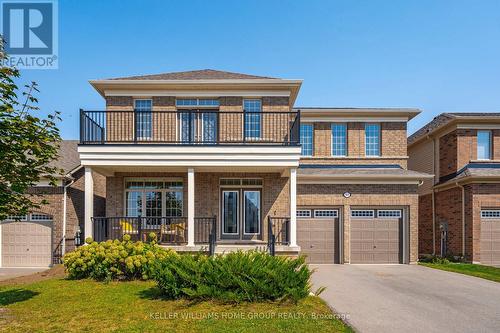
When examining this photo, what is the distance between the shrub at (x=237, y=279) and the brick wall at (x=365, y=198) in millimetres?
8031

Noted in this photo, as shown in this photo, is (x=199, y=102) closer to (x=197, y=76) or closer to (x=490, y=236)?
(x=197, y=76)

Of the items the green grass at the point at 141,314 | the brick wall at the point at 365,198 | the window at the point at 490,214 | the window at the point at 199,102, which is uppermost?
the window at the point at 199,102

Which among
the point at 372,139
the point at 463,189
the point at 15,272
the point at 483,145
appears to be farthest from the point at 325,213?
the point at 15,272

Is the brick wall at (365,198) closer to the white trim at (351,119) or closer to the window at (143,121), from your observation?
the white trim at (351,119)

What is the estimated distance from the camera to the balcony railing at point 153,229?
13289mm

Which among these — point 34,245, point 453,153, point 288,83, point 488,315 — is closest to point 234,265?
point 488,315

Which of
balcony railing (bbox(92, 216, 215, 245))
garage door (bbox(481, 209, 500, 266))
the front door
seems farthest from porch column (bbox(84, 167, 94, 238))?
garage door (bbox(481, 209, 500, 266))

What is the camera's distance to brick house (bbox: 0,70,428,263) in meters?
12.9

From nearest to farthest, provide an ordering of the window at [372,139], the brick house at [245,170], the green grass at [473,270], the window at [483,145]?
the brick house at [245,170]
the green grass at [473,270]
the window at [372,139]
the window at [483,145]

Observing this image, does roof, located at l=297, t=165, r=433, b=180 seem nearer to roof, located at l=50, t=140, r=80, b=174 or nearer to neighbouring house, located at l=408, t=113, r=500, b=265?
neighbouring house, located at l=408, t=113, r=500, b=265

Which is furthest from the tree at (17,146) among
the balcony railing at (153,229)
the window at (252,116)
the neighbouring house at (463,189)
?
the neighbouring house at (463,189)

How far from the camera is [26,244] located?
1605cm

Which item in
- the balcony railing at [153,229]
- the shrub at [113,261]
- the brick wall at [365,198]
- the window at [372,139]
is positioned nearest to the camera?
the shrub at [113,261]

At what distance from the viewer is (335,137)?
18.3 m
